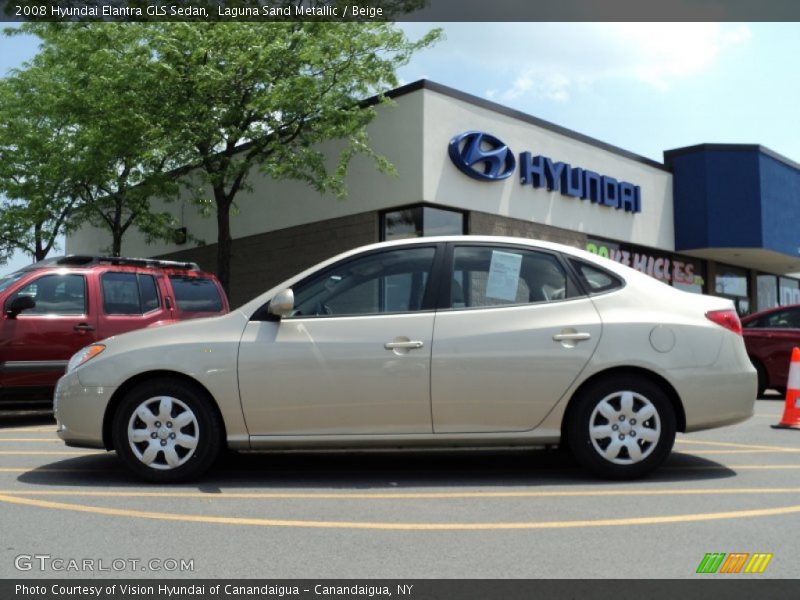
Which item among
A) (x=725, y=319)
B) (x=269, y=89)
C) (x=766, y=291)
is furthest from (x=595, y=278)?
(x=766, y=291)

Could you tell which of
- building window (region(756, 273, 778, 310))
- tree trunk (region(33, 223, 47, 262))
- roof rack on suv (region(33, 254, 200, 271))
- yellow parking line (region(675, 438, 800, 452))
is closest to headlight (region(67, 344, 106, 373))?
roof rack on suv (region(33, 254, 200, 271))

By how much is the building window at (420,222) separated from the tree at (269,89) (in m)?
1.19

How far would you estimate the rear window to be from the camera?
10.4 meters

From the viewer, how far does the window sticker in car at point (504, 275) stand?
5809mm

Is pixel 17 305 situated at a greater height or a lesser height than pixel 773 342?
greater

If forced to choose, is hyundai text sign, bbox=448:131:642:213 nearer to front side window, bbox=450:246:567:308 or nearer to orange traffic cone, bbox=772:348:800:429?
orange traffic cone, bbox=772:348:800:429

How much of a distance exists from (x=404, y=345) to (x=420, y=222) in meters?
10.9

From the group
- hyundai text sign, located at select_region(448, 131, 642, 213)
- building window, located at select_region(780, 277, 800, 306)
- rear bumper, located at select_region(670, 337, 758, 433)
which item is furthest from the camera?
building window, located at select_region(780, 277, 800, 306)

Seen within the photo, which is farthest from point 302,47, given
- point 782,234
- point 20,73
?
point 782,234

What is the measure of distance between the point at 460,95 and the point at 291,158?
388 cm

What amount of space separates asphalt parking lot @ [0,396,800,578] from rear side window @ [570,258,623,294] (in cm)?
133

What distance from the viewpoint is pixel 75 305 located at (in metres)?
9.77

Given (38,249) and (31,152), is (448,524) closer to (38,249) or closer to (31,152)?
(31,152)

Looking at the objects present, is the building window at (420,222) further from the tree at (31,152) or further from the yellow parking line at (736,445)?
the yellow parking line at (736,445)
